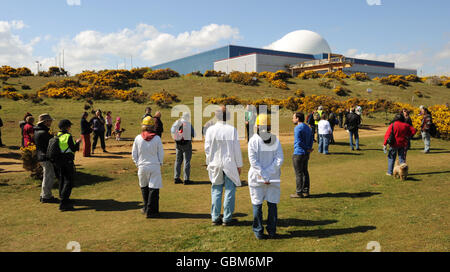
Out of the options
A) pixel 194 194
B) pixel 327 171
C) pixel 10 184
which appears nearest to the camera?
pixel 194 194

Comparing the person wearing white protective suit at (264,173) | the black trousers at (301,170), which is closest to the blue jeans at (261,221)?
the person wearing white protective suit at (264,173)

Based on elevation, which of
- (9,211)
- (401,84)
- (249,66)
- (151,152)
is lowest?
(9,211)

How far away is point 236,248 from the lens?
15.3ft

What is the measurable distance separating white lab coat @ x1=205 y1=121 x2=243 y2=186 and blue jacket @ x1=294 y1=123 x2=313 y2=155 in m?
2.43

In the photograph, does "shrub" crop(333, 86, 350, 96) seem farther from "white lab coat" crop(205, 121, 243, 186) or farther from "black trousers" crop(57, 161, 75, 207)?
"black trousers" crop(57, 161, 75, 207)

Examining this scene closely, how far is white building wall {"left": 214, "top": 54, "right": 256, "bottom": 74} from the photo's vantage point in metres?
63.8

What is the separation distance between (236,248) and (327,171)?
7.05 m

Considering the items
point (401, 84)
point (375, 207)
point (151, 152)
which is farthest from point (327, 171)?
point (401, 84)

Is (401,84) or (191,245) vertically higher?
(401,84)

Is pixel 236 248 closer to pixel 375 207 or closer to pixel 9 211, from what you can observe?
pixel 375 207

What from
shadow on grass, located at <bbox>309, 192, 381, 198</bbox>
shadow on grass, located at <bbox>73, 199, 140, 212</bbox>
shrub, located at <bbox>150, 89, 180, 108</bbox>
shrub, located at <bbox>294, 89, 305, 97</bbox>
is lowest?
shadow on grass, located at <bbox>73, 199, 140, 212</bbox>

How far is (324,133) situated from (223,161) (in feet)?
28.4

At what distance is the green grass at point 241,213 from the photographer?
191 inches

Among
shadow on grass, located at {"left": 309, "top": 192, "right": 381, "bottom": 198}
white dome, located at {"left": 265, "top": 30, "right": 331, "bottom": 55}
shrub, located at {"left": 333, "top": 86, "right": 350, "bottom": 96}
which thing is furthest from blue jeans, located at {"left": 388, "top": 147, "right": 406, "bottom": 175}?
white dome, located at {"left": 265, "top": 30, "right": 331, "bottom": 55}
